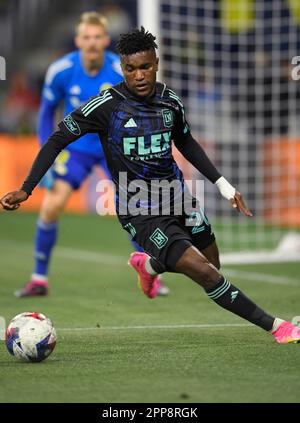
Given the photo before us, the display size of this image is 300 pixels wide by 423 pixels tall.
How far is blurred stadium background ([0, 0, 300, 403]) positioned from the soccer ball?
0.09m

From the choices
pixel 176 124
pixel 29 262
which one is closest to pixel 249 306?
pixel 176 124

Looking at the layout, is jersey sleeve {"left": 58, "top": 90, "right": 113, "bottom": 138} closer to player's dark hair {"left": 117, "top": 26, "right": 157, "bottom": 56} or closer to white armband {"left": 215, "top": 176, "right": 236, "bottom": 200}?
player's dark hair {"left": 117, "top": 26, "right": 157, "bottom": 56}

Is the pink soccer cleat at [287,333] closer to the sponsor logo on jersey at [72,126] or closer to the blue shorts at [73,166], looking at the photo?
the sponsor logo on jersey at [72,126]

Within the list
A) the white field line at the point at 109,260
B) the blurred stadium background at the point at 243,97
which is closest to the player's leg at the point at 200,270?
the white field line at the point at 109,260

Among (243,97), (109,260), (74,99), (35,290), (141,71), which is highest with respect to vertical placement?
(141,71)

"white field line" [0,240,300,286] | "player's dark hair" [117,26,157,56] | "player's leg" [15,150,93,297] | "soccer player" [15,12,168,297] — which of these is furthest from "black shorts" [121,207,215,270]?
"white field line" [0,240,300,286]

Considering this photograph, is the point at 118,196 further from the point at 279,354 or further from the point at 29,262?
the point at 29,262

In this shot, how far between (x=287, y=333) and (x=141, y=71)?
184 centimetres

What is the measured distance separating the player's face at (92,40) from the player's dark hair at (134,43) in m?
2.88

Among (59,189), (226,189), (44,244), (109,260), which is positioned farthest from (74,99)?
(109,260)

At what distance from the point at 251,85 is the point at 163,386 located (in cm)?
943

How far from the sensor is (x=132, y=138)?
21.5ft

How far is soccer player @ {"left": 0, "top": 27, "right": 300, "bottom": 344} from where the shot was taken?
20.6ft

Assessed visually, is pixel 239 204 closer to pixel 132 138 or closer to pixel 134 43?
pixel 132 138
